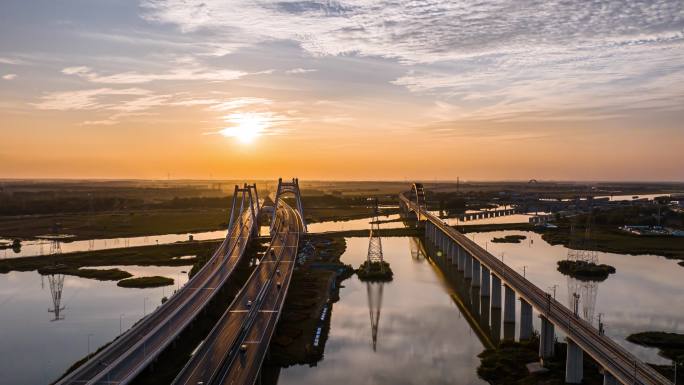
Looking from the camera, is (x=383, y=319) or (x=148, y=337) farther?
(x=383, y=319)

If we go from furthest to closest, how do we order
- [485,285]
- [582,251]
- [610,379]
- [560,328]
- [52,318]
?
[582,251] < [485,285] < [52,318] < [560,328] < [610,379]

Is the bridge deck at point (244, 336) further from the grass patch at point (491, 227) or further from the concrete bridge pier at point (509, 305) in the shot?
the grass patch at point (491, 227)

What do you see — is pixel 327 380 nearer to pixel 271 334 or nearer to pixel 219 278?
pixel 271 334

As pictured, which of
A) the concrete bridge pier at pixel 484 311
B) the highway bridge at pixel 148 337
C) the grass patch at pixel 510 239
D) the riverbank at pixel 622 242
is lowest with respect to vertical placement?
the concrete bridge pier at pixel 484 311

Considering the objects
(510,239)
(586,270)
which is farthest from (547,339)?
(510,239)

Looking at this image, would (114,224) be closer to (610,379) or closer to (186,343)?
(186,343)

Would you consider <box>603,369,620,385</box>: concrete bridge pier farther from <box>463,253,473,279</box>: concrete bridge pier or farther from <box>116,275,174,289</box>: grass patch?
<box>116,275,174,289</box>: grass patch

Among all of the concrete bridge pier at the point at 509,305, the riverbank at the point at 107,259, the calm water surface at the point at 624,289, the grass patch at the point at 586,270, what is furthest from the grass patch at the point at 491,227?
the concrete bridge pier at the point at 509,305

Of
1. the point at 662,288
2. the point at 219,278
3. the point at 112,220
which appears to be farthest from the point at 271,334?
the point at 112,220
